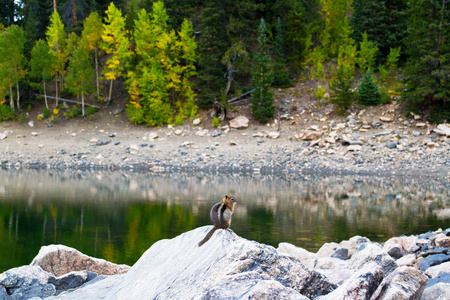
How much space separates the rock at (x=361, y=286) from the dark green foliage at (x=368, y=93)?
121ft

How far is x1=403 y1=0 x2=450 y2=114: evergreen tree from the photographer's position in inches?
1379

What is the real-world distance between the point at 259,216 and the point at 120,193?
8985 mm

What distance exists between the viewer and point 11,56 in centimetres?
4481

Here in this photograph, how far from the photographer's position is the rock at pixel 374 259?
7.03 metres

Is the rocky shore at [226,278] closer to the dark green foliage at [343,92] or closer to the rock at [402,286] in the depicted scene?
the rock at [402,286]

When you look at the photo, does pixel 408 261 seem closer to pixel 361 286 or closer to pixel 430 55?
pixel 361 286

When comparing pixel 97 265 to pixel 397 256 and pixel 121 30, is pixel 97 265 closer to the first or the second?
pixel 397 256

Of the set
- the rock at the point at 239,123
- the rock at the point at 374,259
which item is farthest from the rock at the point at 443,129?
the rock at the point at 374,259

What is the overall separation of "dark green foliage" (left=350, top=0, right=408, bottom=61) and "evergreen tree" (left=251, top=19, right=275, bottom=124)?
38.5ft

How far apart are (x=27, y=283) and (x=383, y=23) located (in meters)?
46.0

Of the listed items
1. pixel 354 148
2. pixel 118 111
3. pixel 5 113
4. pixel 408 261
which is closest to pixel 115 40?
pixel 118 111

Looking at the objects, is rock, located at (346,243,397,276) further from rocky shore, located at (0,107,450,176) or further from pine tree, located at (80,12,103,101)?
pine tree, located at (80,12,103,101)

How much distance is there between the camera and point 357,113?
39.8 metres

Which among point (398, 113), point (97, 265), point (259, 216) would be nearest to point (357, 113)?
point (398, 113)
